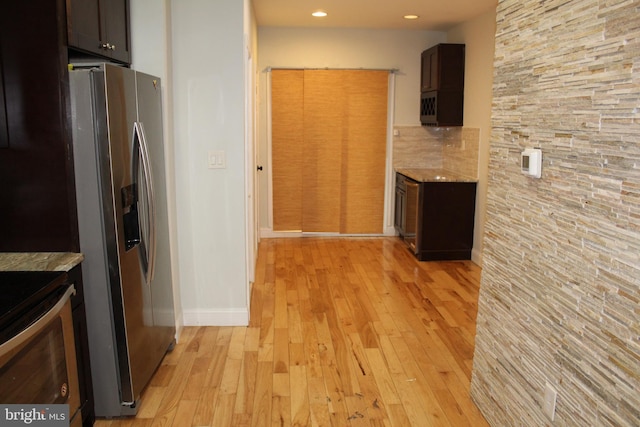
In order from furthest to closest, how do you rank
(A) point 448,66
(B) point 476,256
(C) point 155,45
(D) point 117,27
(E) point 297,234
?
(E) point 297,234 < (A) point 448,66 < (B) point 476,256 < (C) point 155,45 < (D) point 117,27

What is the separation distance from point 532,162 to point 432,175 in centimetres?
386

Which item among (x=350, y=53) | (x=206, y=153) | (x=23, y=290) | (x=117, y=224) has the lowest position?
(x=23, y=290)

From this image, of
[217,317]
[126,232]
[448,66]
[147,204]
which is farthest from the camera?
[448,66]

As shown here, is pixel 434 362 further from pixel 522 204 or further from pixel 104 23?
pixel 104 23

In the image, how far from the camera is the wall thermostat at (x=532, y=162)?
84.0 inches

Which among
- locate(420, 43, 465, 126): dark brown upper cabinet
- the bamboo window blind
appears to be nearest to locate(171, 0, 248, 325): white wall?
the bamboo window blind

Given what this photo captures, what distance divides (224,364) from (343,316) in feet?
3.77

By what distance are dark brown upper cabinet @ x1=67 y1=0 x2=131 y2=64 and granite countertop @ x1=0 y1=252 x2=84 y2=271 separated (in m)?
0.96

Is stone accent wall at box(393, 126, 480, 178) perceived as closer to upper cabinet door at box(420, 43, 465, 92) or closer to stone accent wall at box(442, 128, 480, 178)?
stone accent wall at box(442, 128, 480, 178)

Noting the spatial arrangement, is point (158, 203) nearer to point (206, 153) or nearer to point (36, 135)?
point (206, 153)

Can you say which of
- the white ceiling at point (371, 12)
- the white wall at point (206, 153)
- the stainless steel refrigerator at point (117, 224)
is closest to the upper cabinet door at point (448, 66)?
the white ceiling at point (371, 12)

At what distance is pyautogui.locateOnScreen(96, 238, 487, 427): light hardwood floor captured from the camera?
2758 mm

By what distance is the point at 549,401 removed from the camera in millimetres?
2084

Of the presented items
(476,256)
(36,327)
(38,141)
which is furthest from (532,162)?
(476,256)
